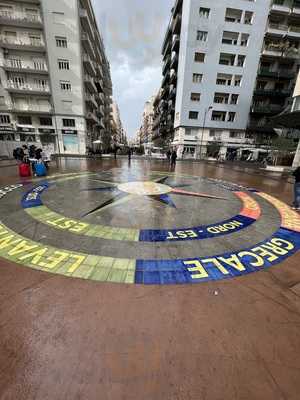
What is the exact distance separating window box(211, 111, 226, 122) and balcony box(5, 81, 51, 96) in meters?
30.8

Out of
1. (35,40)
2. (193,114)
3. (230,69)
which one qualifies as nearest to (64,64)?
(35,40)

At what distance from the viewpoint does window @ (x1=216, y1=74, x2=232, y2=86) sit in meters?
35.6

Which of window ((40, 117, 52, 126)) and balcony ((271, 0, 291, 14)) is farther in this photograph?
window ((40, 117, 52, 126))

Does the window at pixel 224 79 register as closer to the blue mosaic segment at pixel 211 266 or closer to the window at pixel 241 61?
the window at pixel 241 61

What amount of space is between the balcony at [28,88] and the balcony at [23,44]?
16.8 feet

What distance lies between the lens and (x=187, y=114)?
3688cm

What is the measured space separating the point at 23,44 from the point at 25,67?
3079mm

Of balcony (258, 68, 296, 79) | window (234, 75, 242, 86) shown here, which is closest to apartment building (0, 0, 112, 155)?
window (234, 75, 242, 86)

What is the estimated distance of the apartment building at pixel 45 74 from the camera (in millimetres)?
28688

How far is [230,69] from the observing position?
115 ft

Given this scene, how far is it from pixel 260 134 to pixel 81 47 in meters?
Answer: 38.1

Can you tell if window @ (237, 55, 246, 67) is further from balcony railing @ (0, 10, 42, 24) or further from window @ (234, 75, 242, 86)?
balcony railing @ (0, 10, 42, 24)

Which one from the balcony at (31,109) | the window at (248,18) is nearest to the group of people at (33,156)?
the balcony at (31,109)

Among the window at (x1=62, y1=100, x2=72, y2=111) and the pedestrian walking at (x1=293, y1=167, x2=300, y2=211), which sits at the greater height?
the window at (x1=62, y1=100, x2=72, y2=111)
